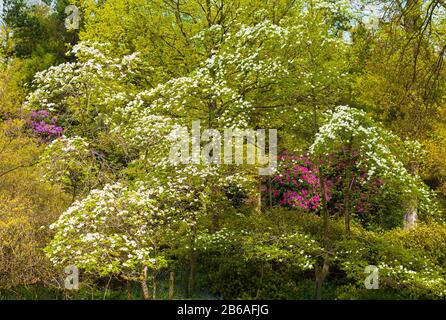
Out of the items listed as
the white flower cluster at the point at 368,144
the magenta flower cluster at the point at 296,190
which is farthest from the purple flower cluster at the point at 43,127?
the white flower cluster at the point at 368,144

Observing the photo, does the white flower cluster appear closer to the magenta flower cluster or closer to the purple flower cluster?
the magenta flower cluster

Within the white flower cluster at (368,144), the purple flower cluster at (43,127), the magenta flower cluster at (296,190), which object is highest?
the purple flower cluster at (43,127)

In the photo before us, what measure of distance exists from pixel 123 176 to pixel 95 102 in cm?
249

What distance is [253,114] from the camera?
13266 mm

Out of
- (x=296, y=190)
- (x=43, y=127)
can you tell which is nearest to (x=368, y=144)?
(x=296, y=190)

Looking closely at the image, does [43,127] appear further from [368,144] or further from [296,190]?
[368,144]

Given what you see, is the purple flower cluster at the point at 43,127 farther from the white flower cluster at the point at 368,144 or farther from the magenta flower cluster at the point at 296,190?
the white flower cluster at the point at 368,144

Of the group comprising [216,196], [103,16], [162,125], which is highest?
[103,16]

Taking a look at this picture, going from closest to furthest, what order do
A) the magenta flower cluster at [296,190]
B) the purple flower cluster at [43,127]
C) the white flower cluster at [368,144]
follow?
the white flower cluster at [368,144] < the magenta flower cluster at [296,190] < the purple flower cluster at [43,127]

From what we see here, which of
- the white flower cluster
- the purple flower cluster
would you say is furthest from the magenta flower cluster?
the purple flower cluster

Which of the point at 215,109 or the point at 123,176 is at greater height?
the point at 215,109

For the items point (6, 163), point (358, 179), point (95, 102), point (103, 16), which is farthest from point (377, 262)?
point (103, 16)

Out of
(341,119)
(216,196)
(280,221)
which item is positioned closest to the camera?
(341,119)
